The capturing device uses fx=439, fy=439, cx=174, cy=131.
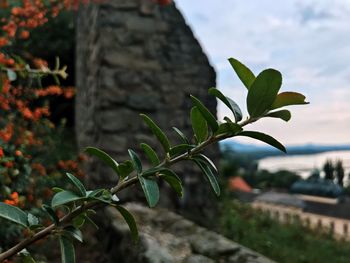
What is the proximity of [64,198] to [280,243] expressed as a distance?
3.85 meters

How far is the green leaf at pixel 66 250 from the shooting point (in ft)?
2.94

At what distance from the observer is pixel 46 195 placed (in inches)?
115

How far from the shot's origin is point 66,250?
91 cm

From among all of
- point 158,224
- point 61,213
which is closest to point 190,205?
point 158,224

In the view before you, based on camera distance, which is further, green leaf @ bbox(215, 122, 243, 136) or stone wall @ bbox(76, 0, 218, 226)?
stone wall @ bbox(76, 0, 218, 226)

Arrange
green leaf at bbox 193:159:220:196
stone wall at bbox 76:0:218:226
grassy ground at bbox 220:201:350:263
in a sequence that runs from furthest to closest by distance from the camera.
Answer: grassy ground at bbox 220:201:350:263 < stone wall at bbox 76:0:218:226 < green leaf at bbox 193:159:220:196

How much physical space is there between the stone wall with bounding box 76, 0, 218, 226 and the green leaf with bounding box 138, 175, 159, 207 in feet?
7.33

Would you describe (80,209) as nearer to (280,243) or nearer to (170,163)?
(170,163)

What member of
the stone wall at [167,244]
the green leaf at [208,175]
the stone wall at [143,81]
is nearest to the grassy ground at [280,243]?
A: the stone wall at [143,81]

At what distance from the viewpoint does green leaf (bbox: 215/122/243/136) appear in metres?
0.89

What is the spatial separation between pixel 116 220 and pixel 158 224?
268 millimetres

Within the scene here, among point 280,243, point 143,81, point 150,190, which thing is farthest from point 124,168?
point 280,243

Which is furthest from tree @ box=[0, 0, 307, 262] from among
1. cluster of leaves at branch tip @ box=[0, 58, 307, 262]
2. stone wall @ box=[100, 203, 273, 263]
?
stone wall @ box=[100, 203, 273, 263]

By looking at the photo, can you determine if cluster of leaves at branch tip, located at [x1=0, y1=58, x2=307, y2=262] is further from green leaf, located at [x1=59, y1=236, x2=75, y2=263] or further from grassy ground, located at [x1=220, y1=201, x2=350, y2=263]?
grassy ground, located at [x1=220, y1=201, x2=350, y2=263]
